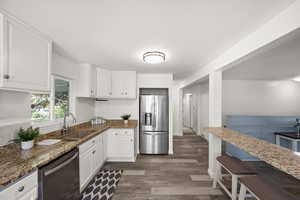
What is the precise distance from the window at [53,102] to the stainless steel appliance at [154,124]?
1.81 meters

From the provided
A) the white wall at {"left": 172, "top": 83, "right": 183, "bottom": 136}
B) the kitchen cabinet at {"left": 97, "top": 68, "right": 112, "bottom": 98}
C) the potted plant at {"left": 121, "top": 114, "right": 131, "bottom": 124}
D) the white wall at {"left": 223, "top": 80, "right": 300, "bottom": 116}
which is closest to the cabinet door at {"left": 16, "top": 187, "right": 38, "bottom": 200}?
the kitchen cabinet at {"left": 97, "top": 68, "right": 112, "bottom": 98}

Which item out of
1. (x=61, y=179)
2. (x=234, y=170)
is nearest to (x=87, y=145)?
(x=61, y=179)

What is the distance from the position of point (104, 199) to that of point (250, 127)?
144 inches

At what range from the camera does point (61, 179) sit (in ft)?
4.71

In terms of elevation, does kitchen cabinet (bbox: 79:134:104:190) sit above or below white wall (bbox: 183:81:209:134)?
below

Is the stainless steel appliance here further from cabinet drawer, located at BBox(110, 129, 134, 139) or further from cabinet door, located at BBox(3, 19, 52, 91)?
cabinet door, located at BBox(3, 19, 52, 91)

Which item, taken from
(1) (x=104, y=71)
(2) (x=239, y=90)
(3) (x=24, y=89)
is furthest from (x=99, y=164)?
(2) (x=239, y=90)

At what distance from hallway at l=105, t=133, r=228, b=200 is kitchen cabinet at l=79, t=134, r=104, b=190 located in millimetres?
523

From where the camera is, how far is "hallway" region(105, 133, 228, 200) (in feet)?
6.63

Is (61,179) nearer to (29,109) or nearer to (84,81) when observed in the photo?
(29,109)

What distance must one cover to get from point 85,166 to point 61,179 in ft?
2.30

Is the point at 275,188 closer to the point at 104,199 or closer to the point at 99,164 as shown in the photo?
the point at 104,199

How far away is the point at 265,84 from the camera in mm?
4059

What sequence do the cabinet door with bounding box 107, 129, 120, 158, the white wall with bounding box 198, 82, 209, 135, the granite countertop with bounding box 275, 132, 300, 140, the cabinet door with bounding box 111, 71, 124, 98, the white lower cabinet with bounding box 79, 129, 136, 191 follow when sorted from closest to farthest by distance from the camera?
the white lower cabinet with bounding box 79, 129, 136, 191 < the granite countertop with bounding box 275, 132, 300, 140 < the cabinet door with bounding box 107, 129, 120, 158 < the cabinet door with bounding box 111, 71, 124, 98 < the white wall with bounding box 198, 82, 209, 135
